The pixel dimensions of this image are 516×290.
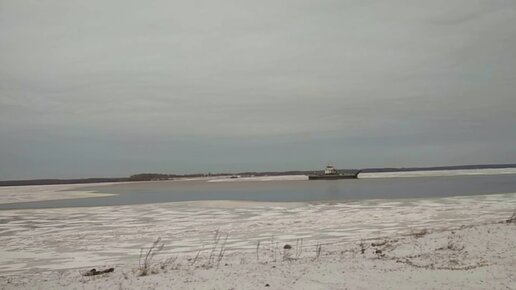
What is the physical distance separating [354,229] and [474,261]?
763 cm

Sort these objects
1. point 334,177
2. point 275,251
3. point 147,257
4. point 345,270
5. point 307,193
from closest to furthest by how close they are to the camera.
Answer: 1. point 345,270
2. point 147,257
3. point 275,251
4. point 307,193
5. point 334,177

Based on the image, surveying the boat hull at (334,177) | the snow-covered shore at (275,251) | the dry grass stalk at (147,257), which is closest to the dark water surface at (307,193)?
the snow-covered shore at (275,251)

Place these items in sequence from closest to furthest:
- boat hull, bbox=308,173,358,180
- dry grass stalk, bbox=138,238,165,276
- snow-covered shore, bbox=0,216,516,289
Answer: snow-covered shore, bbox=0,216,516,289
dry grass stalk, bbox=138,238,165,276
boat hull, bbox=308,173,358,180

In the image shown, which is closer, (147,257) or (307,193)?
(147,257)

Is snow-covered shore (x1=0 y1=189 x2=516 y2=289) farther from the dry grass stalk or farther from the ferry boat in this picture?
the ferry boat

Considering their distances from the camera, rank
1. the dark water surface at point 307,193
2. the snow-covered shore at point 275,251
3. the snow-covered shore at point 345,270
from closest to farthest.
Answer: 1. the snow-covered shore at point 345,270
2. the snow-covered shore at point 275,251
3. the dark water surface at point 307,193

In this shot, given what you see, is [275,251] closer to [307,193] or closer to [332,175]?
[307,193]

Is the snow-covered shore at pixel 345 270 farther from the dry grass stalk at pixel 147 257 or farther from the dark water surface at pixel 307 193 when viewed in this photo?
the dark water surface at pixel 307 193

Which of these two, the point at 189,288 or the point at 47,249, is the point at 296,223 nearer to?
the point at 47,249

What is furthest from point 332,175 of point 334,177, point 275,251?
point 275,251

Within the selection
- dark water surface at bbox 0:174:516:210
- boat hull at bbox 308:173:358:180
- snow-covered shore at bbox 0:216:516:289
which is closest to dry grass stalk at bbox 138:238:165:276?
snow-covered shore at bbox 0:216:516:289

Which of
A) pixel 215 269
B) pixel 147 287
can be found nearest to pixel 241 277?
pixel 215 269

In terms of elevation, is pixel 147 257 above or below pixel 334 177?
below

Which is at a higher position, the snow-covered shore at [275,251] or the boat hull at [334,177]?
the boat hull at [334,177]
